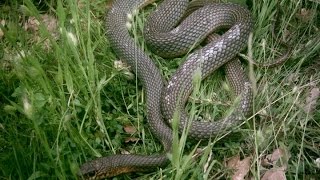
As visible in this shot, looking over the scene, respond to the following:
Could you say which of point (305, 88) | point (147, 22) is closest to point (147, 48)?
point (147, 22)

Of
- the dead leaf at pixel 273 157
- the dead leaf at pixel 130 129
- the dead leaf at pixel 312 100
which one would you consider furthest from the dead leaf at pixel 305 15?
the dead leaf at pixel 130 129

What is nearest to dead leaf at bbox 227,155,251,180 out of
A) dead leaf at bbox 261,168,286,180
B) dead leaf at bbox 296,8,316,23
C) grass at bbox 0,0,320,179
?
grass at bbox 0,0,320,179

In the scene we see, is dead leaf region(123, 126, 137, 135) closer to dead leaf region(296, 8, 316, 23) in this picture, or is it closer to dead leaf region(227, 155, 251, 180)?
dead leaf region(227, 155, 251, 180)

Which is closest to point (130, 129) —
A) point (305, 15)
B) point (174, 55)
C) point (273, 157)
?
point (174, 55)

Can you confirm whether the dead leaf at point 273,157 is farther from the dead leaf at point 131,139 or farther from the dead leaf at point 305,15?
the dead leaf at point 305,15

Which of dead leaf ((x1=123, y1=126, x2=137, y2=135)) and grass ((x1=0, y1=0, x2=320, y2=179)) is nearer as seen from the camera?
grass ((x1=0, y1=0, x2=320, y2=179))

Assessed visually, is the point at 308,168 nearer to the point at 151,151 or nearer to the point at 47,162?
the point at 151,151
